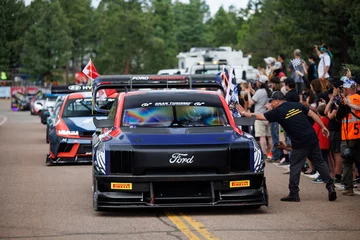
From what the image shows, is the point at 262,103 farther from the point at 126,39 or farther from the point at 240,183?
the point at 126,39

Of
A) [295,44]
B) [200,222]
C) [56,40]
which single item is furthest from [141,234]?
[56,40]

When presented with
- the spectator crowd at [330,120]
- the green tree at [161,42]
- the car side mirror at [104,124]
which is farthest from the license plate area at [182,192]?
the green tree at [161,42]

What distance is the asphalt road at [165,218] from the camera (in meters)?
10.6

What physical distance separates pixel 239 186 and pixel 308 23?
2545 centimetres

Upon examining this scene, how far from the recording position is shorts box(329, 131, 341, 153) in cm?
1595

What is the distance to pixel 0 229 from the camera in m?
11.1

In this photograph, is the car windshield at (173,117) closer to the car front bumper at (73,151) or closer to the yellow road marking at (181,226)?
the yellow road marking at (181,226)

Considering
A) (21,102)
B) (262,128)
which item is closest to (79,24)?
(21,102)

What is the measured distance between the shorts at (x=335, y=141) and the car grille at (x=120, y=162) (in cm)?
518

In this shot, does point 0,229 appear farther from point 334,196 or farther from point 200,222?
point 334,196

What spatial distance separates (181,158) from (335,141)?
483cm

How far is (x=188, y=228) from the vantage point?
1100 cm

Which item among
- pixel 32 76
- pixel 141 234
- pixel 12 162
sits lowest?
pixel 32 76

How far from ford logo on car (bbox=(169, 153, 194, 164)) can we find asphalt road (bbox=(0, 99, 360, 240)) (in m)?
0.70
